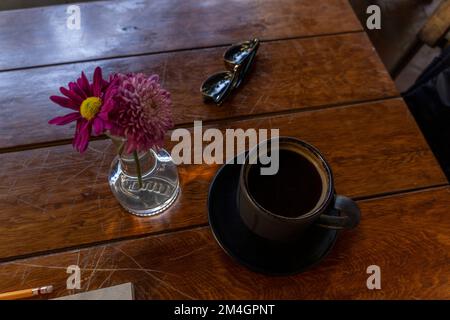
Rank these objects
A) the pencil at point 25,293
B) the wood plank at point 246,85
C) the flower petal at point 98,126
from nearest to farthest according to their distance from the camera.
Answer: the flower petal at point 98,126, the pencil at point 25,293, the wood plank at point 246,85

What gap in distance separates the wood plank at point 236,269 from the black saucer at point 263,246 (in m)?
0.02

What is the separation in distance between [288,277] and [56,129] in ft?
1.46

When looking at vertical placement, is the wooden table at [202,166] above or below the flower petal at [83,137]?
below

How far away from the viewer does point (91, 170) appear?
616 mm

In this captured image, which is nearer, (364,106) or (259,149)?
(259,149)

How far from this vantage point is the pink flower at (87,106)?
42 cm

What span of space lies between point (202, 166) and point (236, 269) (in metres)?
0.17

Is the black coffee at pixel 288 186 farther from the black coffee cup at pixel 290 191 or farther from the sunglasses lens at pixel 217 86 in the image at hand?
the sunglasses lens at pixel 217 86

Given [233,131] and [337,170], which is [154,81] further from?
[337,170]

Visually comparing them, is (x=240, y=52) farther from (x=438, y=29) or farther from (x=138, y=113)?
(x=438, y=29)

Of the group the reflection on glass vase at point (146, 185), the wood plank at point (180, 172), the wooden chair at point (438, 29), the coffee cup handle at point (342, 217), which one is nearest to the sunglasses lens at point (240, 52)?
the wood plank at point (180, 172)

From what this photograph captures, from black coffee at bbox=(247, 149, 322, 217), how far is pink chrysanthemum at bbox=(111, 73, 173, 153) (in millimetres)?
142
